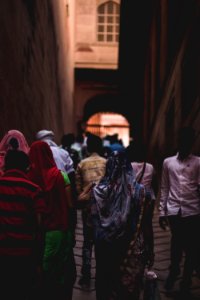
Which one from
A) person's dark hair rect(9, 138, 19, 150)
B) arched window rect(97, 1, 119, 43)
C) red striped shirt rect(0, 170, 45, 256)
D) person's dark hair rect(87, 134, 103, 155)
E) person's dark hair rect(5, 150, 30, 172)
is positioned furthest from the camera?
arched window rect(97, 1, 119, 43)

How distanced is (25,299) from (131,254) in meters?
0.79

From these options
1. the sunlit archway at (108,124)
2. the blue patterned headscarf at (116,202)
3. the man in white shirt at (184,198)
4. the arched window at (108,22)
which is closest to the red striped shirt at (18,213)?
the blue patterned headscarf at (116,202)

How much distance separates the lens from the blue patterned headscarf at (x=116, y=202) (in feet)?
11.7

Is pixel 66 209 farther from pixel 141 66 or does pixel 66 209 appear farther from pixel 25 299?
pixel 141 66

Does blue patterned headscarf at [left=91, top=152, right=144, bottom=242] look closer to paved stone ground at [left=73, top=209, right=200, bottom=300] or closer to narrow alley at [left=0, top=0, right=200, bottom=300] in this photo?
paved stone ground at [left=73, top=209, right=200, bottom=300]

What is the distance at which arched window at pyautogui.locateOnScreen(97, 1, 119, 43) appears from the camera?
25000 millimetres

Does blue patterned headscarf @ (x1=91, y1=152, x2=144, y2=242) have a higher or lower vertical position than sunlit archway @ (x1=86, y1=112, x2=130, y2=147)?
higher

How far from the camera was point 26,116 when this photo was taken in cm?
785

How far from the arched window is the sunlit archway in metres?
7.37

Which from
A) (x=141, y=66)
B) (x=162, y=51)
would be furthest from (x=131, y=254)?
(x=141, y=66)

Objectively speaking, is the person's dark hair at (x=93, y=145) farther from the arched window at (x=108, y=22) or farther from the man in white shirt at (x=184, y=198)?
the arched window at (x=108, y=22)

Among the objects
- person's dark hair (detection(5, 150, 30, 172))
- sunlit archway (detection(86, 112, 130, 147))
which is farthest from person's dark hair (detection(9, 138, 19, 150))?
sunlit archway (detection(86, 112, 130, 147))

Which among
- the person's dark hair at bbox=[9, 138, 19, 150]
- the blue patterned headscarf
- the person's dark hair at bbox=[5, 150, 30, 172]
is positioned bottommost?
the blue patterned headscarf

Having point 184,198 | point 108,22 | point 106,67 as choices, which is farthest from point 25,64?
point 108,22
